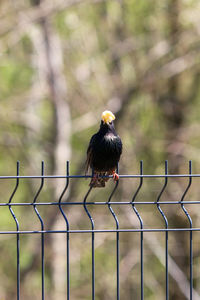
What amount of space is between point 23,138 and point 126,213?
3.00m

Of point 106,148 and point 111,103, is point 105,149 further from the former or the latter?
point 111,103

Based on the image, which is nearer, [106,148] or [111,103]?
[106,148]

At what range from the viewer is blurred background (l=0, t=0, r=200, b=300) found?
38.1 ft

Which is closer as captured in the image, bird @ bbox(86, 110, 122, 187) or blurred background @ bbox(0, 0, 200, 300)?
bird @ bbox(86, 110, 122, 187)

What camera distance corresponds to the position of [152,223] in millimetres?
13789

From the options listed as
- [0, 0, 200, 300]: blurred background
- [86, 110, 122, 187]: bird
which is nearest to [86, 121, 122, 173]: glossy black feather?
[86, 110, 122, 187]: bird

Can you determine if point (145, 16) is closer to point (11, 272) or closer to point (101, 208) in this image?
point (101, 208)

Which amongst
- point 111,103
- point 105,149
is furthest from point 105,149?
point 111,103

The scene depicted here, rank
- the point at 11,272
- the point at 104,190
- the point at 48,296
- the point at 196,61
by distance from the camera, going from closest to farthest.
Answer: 1. the point at 196,61
2. the point at 48,296
3. the point at 104,190
4. the point at 11,272

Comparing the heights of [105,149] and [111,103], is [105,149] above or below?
below

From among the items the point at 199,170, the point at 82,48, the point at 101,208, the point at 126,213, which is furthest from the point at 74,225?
the point at 82,48

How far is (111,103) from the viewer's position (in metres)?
11.6

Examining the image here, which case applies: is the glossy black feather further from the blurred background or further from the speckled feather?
the blurred background

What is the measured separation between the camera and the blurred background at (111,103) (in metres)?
11.6
